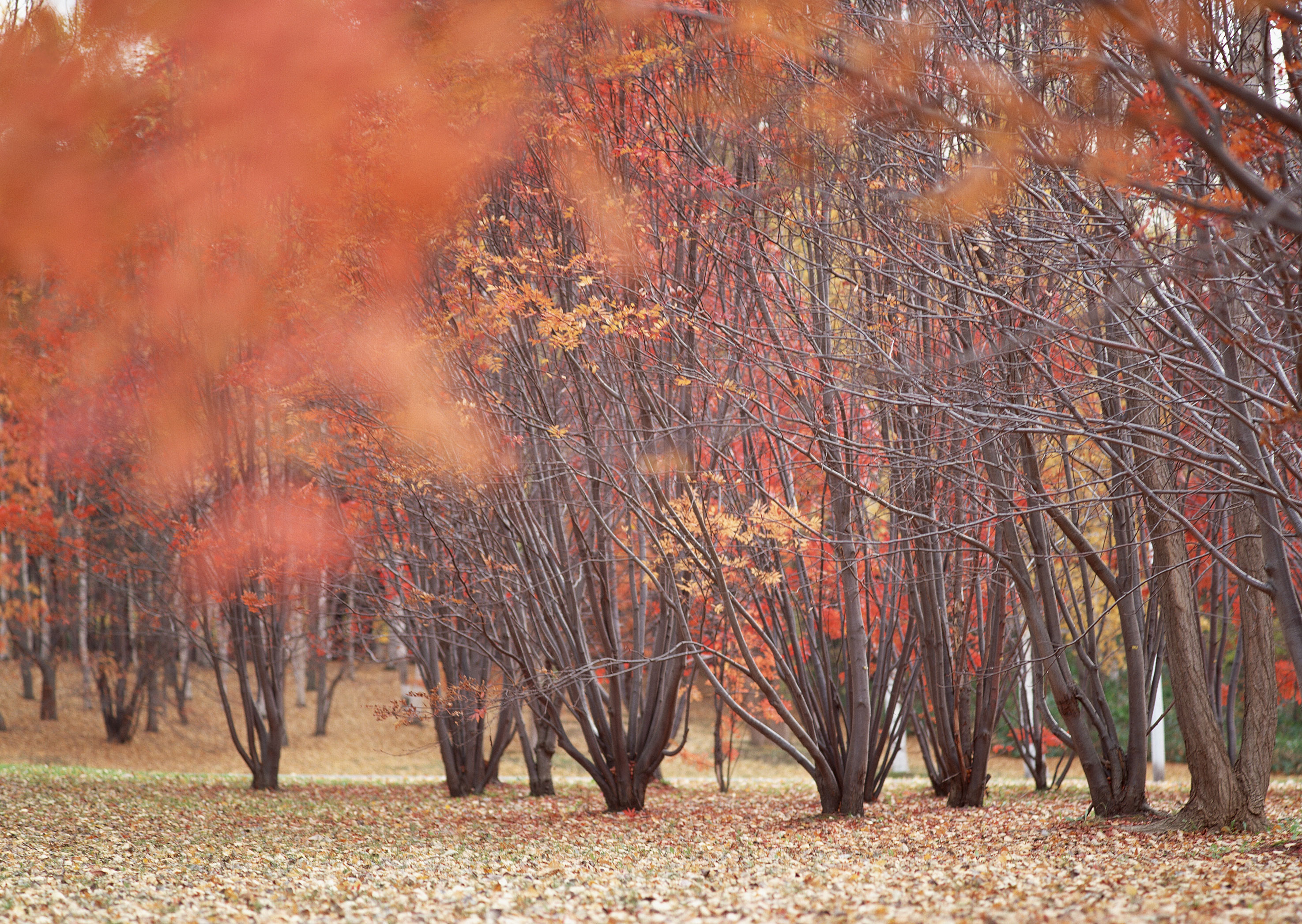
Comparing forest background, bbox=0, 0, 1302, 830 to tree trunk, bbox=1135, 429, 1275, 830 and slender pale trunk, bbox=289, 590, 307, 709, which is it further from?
slender pale trunk, bbox=289, 590, 307, 709

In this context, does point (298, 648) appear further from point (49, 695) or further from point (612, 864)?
point (612, 864)

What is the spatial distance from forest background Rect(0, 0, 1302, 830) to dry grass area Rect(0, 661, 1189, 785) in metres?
5.96

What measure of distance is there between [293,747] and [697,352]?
54.3 ft

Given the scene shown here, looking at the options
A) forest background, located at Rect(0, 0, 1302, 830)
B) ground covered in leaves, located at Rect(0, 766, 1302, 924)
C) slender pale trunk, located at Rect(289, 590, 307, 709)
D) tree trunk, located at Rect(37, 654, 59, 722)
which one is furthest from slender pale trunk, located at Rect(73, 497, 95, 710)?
ground covered in leaves, located at Rect(0, 766, 1302, 924)

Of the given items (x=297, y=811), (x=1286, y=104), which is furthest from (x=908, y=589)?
(x=297, y=811)

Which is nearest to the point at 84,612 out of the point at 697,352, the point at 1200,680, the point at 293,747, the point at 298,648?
the point at 293,747

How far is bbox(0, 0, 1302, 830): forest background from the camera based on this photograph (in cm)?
560

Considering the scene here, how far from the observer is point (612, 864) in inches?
256

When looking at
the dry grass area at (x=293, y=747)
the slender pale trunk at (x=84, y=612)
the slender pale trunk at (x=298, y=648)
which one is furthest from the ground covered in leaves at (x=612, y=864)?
the dry grass area at (x=293, y=747)

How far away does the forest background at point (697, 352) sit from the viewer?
5598mm

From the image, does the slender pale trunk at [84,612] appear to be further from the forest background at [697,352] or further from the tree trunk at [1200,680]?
the tree trunk at [1200,680]

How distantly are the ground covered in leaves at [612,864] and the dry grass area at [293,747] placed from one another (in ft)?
24.1

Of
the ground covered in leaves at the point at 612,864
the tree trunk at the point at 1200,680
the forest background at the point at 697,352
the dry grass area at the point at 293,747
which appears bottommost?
the dry grass area at the point at 293,747

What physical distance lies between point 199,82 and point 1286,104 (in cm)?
1127
